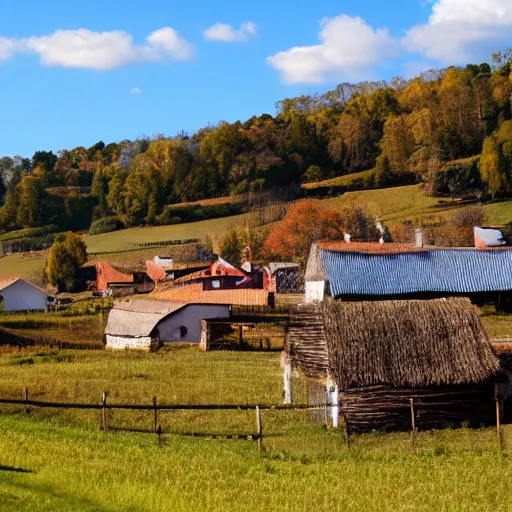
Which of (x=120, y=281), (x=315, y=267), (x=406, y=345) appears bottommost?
(x=120, y=281)

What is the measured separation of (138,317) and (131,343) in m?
1.55

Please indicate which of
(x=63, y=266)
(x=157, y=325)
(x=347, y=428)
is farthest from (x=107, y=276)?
(x=347, y=428)

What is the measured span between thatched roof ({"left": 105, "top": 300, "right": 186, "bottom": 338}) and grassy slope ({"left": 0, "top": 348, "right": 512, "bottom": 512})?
17.8 meters

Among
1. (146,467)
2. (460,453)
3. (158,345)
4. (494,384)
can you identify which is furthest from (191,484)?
(158,345)

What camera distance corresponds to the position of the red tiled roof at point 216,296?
5134 centimetres

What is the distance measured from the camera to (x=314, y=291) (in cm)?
5353

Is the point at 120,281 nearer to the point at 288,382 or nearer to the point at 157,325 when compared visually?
the point at 157,325

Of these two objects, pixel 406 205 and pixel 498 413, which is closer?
pixel 498 413

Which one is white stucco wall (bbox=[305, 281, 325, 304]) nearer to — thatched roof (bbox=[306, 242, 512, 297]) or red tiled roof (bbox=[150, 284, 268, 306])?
thatched roof (bbox=[306, 242, 512, 297])

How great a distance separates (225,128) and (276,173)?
447 inches

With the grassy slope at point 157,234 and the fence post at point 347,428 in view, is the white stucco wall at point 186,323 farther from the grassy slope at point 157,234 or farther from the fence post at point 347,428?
the grassy slope at point 157,234

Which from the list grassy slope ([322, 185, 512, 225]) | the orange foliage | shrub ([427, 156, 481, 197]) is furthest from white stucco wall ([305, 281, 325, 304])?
shrub ([427, 156, 481, 197])

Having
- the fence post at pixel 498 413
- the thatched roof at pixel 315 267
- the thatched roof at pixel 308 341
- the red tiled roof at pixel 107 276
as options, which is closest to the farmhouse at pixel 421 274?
the thatched roof at pixel 315 267

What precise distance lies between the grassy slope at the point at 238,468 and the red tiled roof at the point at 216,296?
25014 mm
